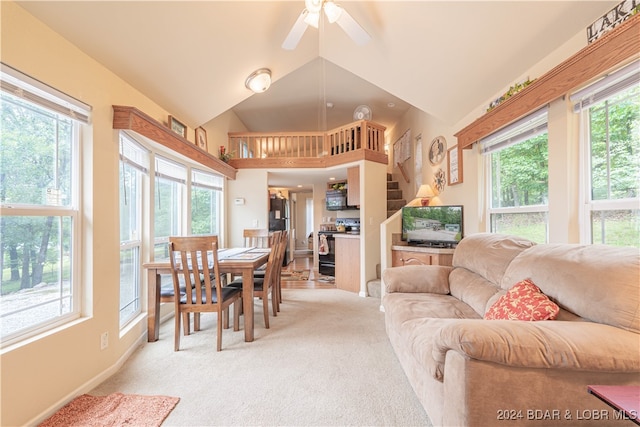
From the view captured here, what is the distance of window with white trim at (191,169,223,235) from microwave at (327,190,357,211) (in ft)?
7.24

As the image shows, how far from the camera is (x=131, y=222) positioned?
267 centimetres

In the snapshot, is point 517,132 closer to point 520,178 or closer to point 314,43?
point 520,178

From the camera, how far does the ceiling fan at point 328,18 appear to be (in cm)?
195

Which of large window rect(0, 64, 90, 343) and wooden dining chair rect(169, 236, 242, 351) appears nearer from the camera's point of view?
large window rect(0, 64, 90, 343)

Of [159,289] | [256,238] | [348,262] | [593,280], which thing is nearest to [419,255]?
[348,262]

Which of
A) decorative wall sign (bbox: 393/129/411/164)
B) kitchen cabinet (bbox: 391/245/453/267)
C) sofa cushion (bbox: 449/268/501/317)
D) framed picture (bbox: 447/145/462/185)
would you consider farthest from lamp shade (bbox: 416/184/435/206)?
decorative wall sign (bbox: 393/129/411/164)

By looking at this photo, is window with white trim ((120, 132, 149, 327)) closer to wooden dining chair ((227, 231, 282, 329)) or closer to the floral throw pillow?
wooden dining chair ((227, 231, 282, 329))

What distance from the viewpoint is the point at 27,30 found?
56.9 inches

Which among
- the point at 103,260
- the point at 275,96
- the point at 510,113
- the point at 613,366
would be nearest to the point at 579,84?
the point at 510,113

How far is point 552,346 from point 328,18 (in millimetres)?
2454

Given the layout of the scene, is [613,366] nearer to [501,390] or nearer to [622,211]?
[501,390]

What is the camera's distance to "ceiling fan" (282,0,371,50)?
1.95 metres

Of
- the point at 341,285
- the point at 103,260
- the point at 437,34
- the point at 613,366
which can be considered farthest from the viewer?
the point at 341,285

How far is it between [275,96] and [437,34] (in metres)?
3.56
